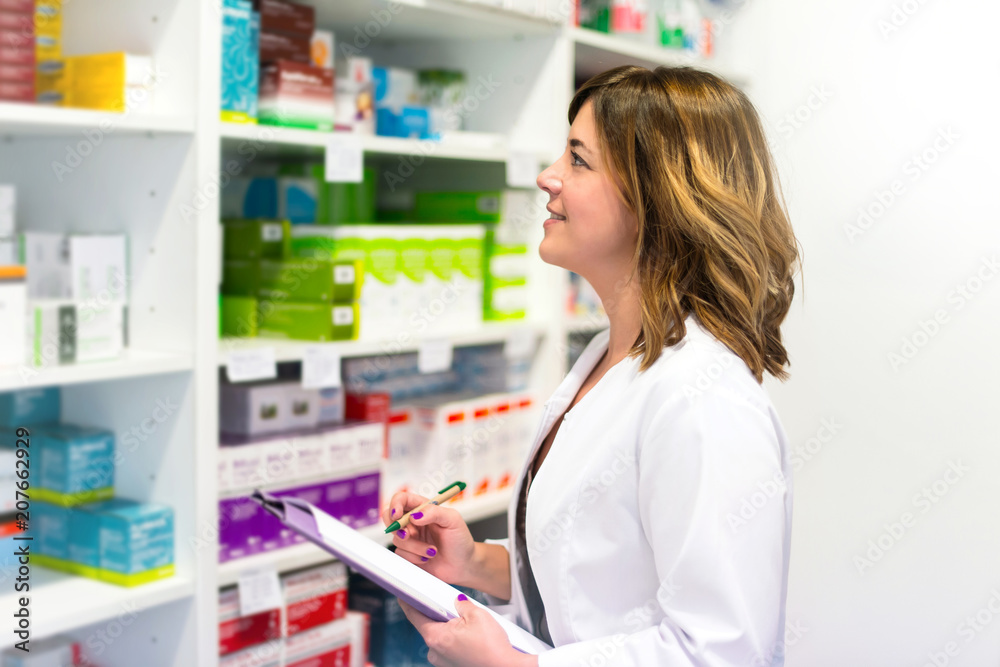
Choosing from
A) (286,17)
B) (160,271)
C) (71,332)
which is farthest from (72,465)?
(286,17)

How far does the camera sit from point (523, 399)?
279cm

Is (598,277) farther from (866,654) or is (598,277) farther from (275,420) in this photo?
(866,654)

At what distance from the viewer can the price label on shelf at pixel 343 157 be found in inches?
84.5

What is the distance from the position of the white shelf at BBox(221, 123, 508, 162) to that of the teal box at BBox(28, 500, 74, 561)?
0.89 m

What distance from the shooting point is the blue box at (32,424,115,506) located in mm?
1994

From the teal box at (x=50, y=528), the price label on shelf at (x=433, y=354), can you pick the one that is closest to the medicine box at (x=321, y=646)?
the teal box at (x=50, y=528)

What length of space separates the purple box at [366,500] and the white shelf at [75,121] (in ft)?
3.27

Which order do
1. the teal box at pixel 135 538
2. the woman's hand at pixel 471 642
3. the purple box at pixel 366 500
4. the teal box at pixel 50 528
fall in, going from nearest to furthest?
the woman's hand at pixel 471 642 → the teal box at pixel 135 538 → the teal box at pixel 50 528 → the purple box at pixel 366 500

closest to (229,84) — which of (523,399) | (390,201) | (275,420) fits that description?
(275,420)

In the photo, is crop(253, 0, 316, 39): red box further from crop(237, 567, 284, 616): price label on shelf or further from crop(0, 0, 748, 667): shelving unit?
crop(237, 567, 284, 616): price label on shelf

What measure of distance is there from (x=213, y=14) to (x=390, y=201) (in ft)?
3.80

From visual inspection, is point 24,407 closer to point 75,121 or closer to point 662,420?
point 75,121

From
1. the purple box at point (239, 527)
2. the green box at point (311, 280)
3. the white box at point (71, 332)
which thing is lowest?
the purple box at point (239, 527)

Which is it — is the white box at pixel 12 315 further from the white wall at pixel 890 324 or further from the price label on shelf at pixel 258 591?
the white wall at pixel 890 324
